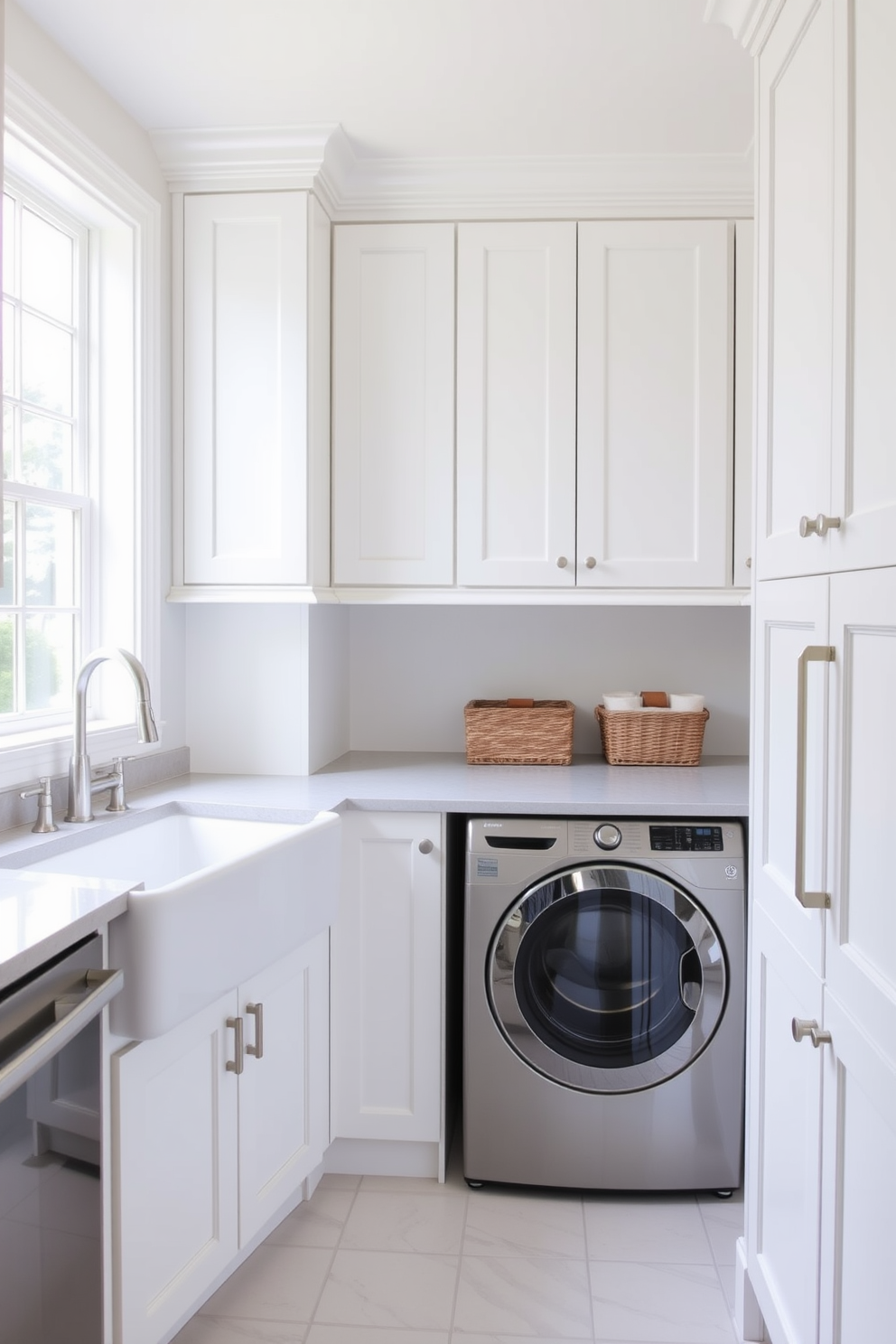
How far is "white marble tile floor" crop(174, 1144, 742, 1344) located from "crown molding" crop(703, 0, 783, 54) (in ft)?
7.60

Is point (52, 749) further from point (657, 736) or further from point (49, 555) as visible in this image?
point (657, 736)

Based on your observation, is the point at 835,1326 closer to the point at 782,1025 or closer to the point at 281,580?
the point at 782,1025

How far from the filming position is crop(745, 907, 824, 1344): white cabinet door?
1393mm

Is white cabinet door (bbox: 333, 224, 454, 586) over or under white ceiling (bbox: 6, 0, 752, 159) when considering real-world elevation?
under

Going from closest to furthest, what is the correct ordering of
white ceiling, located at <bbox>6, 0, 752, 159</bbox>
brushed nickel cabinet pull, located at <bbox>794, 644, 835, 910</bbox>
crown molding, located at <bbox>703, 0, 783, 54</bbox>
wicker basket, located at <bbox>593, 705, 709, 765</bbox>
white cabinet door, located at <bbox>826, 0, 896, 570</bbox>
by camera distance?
white cabinet door, located at <bbox>826, 0, 896, 570</bbox> → brushed nickel cabinet pull, located at <bbox>794, 644, 835, 910</bbox> → crown molding, located at <bbox>703, 0, 783, 54</bbox> → white ceiling, located at <bbox>6, 0, 752, 159</bbox> → wicker basket, located at <bbox>593, 705, 709, 765</bbox>

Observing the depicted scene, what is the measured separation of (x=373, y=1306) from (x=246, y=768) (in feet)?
4.21

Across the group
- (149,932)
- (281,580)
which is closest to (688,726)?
(281,580)

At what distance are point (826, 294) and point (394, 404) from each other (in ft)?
4.67

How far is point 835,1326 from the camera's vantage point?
1.29 metres

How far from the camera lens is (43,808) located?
1.87 m

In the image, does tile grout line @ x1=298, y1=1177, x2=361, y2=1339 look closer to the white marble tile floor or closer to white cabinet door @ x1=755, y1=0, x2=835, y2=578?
the white marble tile floor

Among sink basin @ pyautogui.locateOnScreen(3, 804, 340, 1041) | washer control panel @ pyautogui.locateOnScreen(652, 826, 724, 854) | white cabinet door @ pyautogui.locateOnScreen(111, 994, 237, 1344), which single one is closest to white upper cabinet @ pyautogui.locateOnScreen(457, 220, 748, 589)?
washer control panel @ pyautogui.locateOnScreen(652, 826, 724, 854)

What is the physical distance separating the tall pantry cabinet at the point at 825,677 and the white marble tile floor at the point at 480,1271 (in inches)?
11.7

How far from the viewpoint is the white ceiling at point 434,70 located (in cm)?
189
